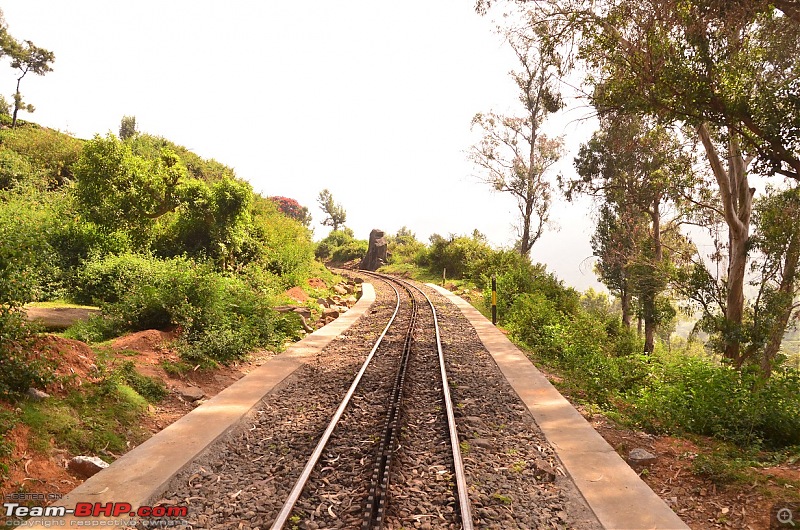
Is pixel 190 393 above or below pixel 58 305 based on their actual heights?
below

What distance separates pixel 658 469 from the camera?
193 inches

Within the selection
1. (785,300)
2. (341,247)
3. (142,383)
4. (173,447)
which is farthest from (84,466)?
(341,247)

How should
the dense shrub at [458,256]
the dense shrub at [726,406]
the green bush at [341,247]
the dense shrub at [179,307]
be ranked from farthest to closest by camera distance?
the green bush at [341,247]
the dense shrub at [458,256]
the dense shrub at [179,307]
the dense shrub at [726,406]

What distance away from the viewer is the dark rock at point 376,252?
141ft

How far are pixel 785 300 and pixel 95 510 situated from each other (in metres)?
16.2

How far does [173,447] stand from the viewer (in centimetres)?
495

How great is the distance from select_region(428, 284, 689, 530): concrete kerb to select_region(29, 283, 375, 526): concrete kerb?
4059mm

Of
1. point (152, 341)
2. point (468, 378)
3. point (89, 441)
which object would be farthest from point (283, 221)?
point (89, 441)

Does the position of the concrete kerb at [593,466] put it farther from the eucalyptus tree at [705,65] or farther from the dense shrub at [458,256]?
the dense shrub at [458,256]

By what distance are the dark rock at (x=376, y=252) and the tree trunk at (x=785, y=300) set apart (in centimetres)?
3254

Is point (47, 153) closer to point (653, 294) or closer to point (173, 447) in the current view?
point (173, 447)

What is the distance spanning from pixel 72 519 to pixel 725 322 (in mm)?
13749

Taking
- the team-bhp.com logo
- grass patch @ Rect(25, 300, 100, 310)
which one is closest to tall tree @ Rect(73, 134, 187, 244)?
grass patch @ Rect(25, 300, 100, 310)

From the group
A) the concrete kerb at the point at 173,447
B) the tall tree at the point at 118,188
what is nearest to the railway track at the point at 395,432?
the concrete kerb at the point at 173,447
